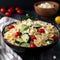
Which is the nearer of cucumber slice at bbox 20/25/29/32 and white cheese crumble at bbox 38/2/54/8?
cucumber slice at bbox 20/25/29/32

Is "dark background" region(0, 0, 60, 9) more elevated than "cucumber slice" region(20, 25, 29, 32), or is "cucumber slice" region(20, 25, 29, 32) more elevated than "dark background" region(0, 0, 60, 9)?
"dark background" region(0, 0, 60, 9)

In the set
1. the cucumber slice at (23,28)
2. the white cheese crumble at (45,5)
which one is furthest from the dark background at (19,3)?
the cucumber slice at (23,28)

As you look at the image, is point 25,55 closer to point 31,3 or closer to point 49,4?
point 49,4

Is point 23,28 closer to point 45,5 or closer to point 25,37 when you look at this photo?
point 25,37

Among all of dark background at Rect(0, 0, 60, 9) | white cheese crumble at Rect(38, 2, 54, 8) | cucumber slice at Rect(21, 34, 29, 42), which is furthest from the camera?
dark background at Rect(0, 0, 60, 9)

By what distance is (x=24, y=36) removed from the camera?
93cm

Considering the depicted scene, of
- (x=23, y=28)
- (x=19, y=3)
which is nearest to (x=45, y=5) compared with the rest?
(x=19, y=3)

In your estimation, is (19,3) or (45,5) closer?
(45,5)

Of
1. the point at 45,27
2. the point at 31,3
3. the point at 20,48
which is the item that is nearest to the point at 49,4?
the point at 31,3

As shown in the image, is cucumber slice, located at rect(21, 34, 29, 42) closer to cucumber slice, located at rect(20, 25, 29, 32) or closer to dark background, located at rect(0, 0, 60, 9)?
cucumber slice, located at rect(20, 25, 29, 32)

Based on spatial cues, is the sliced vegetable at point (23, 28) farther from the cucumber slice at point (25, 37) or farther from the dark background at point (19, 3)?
the dark background at point (19, 3)

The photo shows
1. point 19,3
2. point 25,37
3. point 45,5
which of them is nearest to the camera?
point 25,37

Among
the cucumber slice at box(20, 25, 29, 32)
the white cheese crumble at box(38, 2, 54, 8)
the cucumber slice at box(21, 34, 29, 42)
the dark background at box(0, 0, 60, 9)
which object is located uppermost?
the dark background at box(0, 0, 60, 9)

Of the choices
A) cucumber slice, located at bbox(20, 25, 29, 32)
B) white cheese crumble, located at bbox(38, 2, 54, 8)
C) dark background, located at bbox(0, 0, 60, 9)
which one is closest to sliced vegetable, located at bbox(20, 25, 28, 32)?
cucumber slice, located at bbox(20, 25, 29, 32)
